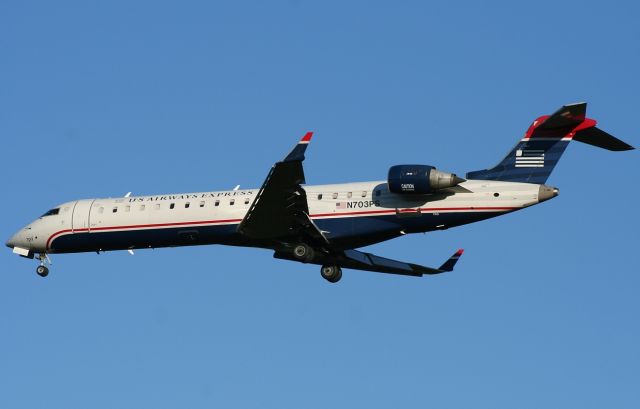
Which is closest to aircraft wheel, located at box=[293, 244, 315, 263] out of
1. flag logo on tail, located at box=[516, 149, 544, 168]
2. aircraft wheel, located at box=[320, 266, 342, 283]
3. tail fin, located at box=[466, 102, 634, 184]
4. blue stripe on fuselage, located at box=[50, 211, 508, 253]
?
blue stripe on fuselage, located at box=[50, 211, 508, 253]

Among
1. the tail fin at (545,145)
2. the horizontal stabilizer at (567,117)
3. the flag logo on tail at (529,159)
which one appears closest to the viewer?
the horizontal stabilizer at (567,117)

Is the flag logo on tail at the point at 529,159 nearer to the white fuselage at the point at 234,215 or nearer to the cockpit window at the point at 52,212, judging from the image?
the white fuselage at the point at 234,215

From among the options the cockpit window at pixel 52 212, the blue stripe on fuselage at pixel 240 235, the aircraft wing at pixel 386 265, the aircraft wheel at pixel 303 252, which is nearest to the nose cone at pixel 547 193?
the blue stripe on fuselage at pixel 240 235

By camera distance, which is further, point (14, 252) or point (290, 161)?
point (14, 252)

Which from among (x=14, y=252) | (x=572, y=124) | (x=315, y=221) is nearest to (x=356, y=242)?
(x=315, y=221)

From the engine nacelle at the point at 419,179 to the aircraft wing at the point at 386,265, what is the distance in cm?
479

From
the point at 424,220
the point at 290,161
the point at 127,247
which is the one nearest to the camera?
the point at 290,161

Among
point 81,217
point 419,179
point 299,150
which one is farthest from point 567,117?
point 81,217

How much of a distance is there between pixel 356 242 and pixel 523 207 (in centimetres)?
549

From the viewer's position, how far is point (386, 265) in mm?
41406

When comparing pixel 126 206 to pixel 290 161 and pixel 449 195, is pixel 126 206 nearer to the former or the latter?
pixel 290 161

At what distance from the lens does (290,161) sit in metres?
34.5

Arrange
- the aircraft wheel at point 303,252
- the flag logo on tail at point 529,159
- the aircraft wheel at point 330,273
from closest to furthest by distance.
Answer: the flag logo on tail at point 529,159
the aircraft wheel at point 303,252
the aircraft wheel at point 330,273

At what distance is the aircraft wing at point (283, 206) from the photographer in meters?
34.6
